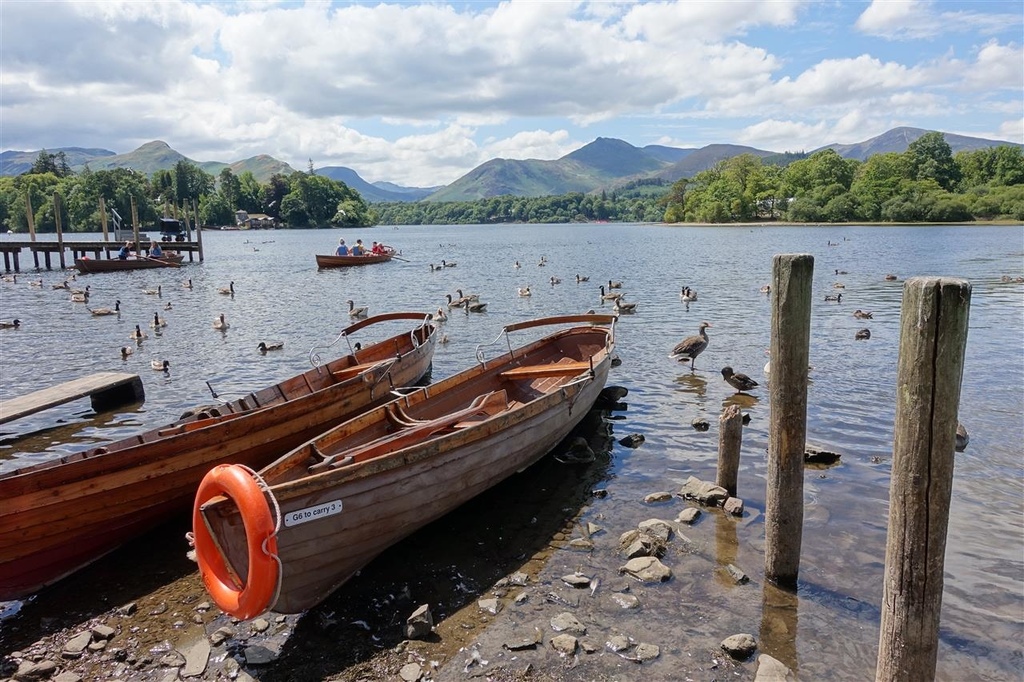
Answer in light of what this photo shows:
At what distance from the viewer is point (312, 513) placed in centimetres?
741

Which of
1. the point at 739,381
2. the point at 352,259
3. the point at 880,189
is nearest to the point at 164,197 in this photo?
the point at 352,259

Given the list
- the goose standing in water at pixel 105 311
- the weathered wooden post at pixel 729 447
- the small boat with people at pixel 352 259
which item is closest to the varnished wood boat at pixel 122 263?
the small boat with people at pixel 352 259

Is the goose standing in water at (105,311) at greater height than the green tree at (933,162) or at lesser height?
lesser

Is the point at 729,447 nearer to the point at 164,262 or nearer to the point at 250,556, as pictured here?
the point at 250,556

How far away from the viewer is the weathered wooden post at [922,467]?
5074 mm

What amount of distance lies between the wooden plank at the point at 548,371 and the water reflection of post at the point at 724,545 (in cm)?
484

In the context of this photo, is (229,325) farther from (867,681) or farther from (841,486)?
(867,681)

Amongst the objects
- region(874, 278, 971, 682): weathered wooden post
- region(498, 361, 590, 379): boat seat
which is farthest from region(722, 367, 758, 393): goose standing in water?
region(874, 278, 971, 682): weathered wooden post

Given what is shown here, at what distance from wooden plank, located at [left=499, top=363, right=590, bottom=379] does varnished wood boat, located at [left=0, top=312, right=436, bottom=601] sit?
3.30 metres

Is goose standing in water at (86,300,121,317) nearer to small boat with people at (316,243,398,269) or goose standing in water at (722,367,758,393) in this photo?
small boat with people at (316,243,398,269)

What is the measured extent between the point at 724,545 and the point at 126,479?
27.3ft

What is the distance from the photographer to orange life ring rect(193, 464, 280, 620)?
672cm

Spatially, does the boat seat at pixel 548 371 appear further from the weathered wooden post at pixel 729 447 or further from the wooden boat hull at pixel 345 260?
the wooden boat hull at pixel 345 260

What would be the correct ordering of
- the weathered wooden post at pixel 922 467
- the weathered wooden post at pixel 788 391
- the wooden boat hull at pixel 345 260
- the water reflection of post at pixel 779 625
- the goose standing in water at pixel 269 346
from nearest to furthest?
1. the weathered wooden post at pixel 922 467
2. the water reflection of post at pixel 779 625
3. the weathered wooden post at pixel 788 391
4. the goose standing in water at pixel 269 346
5. the wooden boat hull at pixel 345 260
